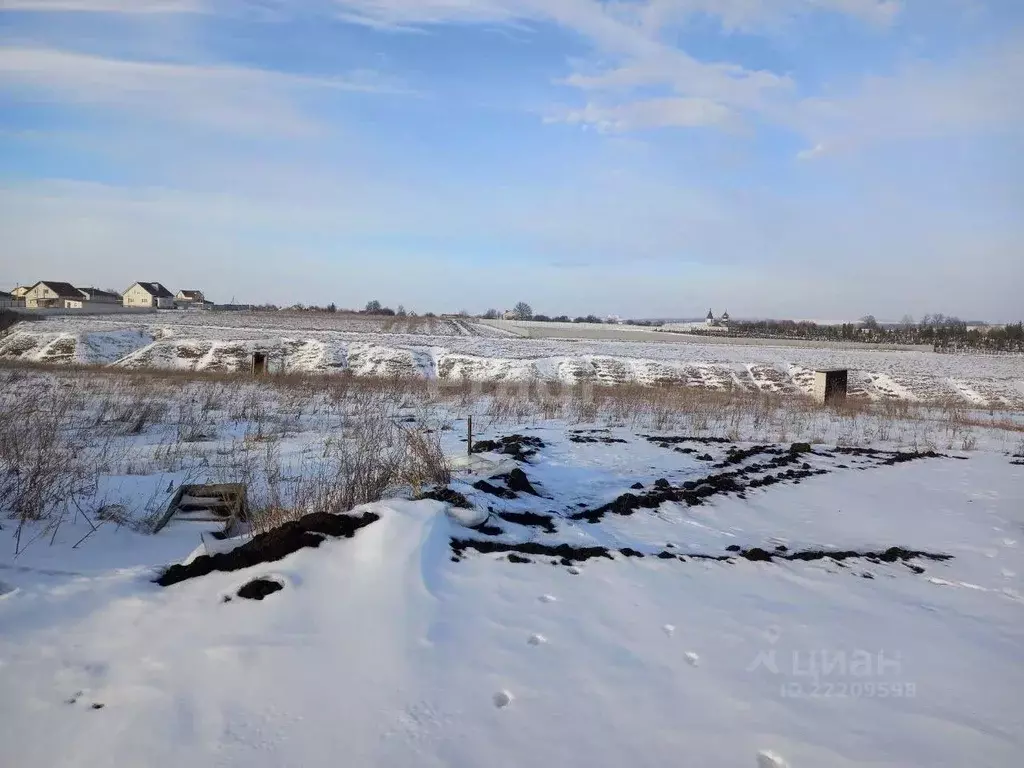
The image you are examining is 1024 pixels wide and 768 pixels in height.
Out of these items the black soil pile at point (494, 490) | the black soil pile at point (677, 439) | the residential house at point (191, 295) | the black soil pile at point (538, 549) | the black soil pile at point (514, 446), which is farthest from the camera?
the residential house at point (191, 295)

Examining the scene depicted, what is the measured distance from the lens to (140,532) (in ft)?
18.0

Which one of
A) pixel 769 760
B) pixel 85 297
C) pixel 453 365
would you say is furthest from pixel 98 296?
pixel 769 760

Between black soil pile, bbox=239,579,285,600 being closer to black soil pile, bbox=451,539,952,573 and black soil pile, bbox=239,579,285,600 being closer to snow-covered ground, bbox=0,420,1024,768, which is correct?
snow-covered ground, bbox=0,420,1024,768

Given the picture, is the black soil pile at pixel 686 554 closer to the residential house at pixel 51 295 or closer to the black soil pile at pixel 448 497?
the black soil pile at pixel 448 497

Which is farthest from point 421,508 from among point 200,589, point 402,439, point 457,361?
point 457,361

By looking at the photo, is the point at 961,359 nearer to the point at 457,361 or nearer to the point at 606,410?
the point at 457,361

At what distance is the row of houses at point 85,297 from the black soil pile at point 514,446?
3520 inches

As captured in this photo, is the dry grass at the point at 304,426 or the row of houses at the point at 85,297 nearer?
the dry grass at the point at 304,426

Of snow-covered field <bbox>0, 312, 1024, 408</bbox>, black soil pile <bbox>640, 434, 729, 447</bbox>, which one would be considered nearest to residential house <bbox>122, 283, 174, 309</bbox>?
snow-covered field <bbox>0, 312, 1024, 408</bbox>

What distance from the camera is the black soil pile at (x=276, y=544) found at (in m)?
4.14

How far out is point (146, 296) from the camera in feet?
326

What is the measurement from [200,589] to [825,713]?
11.6 feet

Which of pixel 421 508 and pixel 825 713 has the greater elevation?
pixel 421 508

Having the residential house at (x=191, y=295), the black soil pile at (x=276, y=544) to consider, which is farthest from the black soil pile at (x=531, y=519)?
the residential house at (x=191, y=295)
